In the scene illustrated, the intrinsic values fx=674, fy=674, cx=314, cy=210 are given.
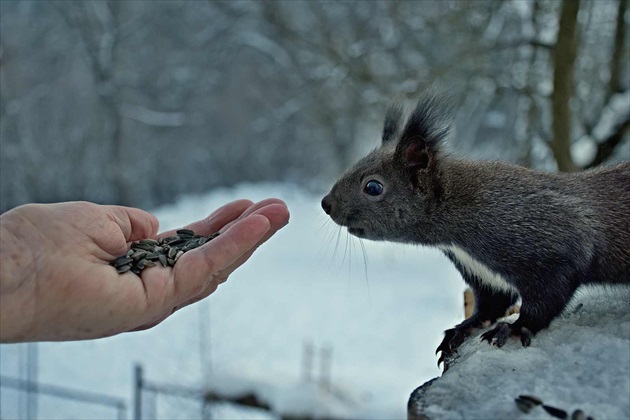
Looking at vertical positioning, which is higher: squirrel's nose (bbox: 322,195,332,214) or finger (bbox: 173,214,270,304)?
squirrel's nose (bbox: 322,195,332,214)

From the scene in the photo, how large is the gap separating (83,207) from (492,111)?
6.33m

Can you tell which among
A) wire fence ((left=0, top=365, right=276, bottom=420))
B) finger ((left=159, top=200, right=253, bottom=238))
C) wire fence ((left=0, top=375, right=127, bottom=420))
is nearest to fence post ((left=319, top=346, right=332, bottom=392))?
wire fence ((left=0, top=365, right=276, bottom=420))

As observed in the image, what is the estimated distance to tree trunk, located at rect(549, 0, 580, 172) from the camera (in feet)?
13.2

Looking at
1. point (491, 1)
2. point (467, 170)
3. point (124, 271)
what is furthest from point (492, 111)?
point (124, 271)

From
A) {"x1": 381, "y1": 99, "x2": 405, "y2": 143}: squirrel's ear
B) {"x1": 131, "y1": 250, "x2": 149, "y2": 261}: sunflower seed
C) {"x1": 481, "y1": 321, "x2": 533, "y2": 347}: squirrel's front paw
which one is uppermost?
{"x1": 381, "y1": 99, "x2": 405, "y2": 143}: squirrel's ear

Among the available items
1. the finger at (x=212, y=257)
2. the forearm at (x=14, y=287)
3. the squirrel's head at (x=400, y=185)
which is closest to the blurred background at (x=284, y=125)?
the squirrel's head at (x=400, y=185)

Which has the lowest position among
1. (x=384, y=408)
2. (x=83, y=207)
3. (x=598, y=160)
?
(x=384, y=408)

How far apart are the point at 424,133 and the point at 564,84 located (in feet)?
8.44

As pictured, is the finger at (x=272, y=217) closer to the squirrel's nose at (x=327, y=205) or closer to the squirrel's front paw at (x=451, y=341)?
the squirrel's nose at (x=327, y=205)

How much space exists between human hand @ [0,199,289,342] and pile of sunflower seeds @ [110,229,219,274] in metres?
0.05

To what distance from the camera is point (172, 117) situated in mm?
14047

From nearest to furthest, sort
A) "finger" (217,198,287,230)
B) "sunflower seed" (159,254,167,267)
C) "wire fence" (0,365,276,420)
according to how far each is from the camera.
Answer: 1. "sunflower seed" (159,254,167,267)
2. "finger" (217,198,287,230)
3. "wire fence" (0,365,276,420)

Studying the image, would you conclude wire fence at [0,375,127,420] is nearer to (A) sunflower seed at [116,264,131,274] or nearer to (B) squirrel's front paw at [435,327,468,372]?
(A) sunflower seed at [116,264,131,274]

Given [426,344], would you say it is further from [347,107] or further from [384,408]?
[347,107]
